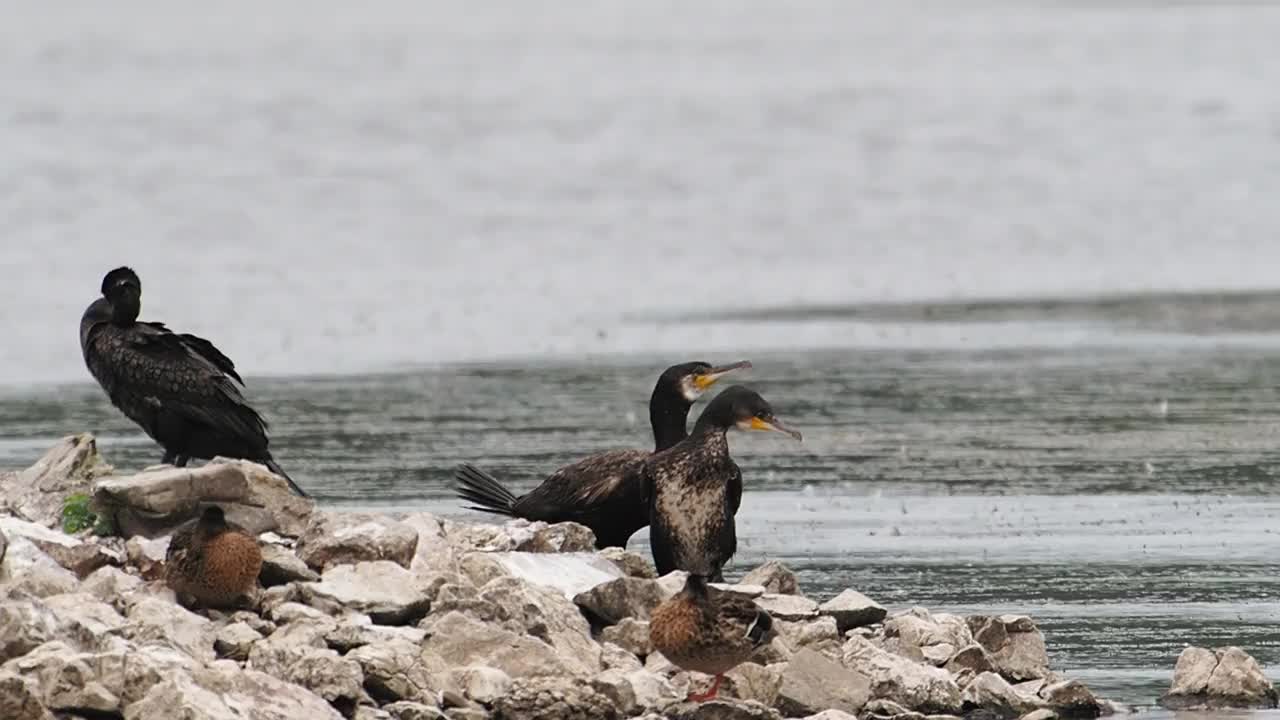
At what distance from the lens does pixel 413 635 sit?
1002 cm

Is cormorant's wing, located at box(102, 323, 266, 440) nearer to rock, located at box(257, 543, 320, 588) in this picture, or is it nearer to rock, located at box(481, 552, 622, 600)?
rock, located at box(481, 552, 622, 600)

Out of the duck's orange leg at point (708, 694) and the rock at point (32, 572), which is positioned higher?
the rock at point (32, 572)

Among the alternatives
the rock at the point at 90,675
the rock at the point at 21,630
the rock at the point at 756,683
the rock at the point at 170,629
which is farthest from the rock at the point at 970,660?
the rock at the point at 21,630

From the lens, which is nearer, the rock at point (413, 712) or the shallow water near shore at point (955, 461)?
the rock at point (413, 712)

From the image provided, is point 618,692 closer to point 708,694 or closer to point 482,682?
point 708,694

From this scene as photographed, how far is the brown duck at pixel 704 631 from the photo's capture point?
974 cm

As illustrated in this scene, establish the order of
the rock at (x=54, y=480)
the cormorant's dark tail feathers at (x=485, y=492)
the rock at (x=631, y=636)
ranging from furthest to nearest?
the cormorant's dark tail feathers at (x=485, y=492), the rock at (x=54, y=480), the rock at (x=631, y=636)

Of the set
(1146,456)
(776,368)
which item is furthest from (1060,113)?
(1146,456)

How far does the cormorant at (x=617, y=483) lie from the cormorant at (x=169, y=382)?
108 centimetres

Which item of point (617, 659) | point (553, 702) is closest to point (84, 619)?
point (553, 702)

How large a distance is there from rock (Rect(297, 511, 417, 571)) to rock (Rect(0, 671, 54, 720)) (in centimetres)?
219

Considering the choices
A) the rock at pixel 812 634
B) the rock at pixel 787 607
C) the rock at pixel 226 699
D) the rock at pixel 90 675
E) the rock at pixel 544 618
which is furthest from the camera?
the rock at pixel 787 607

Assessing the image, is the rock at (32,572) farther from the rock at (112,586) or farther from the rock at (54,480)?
the rock at (54,480)

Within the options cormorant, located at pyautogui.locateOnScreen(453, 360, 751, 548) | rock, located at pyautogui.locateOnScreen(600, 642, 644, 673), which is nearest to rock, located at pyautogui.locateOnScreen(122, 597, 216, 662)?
rock, located at pyautogui.locateOnScreen(600, 642, 644, 673)
